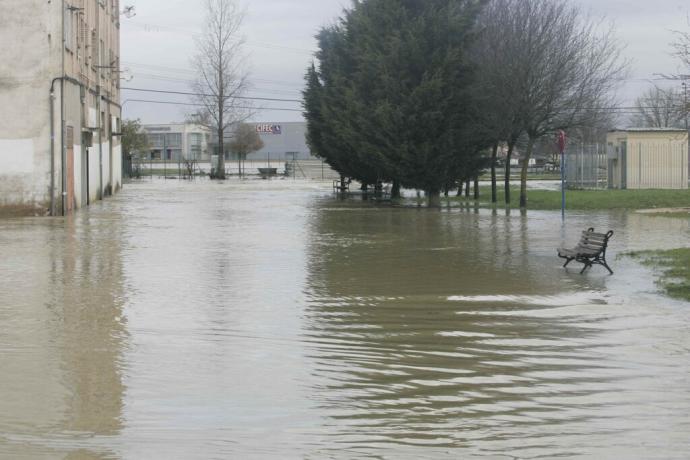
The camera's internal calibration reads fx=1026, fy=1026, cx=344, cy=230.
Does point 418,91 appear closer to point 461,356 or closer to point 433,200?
point 433,200

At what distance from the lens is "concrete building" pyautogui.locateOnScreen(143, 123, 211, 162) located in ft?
469

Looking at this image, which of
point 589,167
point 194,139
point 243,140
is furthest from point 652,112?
point 194,139

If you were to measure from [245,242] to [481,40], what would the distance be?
17.9 m

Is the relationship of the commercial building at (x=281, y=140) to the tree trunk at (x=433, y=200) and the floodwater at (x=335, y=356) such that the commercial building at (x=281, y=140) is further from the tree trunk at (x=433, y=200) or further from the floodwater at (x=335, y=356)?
the floodwater at (x=335, y=356)

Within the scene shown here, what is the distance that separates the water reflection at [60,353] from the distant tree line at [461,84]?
1742cm

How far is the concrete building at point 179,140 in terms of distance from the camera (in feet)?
469

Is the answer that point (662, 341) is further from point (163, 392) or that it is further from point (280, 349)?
point (163, 392)

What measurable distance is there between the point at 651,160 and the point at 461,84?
1486 cm

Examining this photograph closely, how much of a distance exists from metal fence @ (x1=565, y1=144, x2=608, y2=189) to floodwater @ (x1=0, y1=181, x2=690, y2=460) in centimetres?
3149

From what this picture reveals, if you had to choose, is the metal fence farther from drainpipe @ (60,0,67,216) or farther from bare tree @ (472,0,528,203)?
drainpipe @ (60,0,67,216)

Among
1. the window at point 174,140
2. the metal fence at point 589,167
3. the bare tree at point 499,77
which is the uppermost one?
the window at point 174,140

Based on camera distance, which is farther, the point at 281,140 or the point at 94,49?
the point at 281,140

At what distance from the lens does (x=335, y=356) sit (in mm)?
9539

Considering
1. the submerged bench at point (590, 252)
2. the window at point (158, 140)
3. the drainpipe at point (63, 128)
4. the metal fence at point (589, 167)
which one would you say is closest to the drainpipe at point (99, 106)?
the drainpipe at point (63, 128)
